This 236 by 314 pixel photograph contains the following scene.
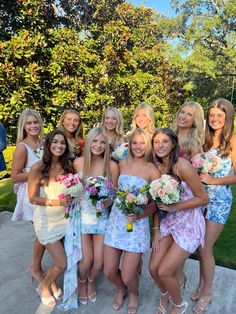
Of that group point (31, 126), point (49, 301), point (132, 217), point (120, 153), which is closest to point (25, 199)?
point (31, 126)

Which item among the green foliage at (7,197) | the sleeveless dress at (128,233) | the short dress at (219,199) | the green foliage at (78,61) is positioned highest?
the green foliage at (78,61)

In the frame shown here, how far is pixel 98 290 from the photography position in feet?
12.3

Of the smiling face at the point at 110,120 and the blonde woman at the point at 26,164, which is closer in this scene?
the blonde woman at the point at 26,164

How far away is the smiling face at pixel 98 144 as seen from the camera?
3439mm

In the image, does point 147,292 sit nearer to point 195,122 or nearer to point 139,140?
point 139,140

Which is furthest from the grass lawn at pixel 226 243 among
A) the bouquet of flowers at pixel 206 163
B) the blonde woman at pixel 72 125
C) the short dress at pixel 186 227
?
the blonde woman at pixel 72 125

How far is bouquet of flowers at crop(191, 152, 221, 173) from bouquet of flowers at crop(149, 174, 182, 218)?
42cm

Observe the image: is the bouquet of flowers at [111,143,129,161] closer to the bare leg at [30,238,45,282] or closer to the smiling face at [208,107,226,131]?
the smiling face at [208,107,226,131]

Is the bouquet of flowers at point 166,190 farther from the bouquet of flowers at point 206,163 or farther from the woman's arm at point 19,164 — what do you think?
the woman's arm at point 19,164

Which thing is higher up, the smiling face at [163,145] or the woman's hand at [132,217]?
the smiling face at [163,145]

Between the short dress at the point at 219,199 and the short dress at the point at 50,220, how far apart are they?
5.61 ft

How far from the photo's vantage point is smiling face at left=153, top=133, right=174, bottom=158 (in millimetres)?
3047

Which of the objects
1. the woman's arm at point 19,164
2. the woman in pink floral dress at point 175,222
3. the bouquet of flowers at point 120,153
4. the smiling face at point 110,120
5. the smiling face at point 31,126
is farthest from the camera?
the smiling face at point 110,120

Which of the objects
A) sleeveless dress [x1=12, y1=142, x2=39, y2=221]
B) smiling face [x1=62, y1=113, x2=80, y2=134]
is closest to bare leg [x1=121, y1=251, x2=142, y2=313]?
sleeveless dress [x1=12, y1=142, x2=39, y2=221]
